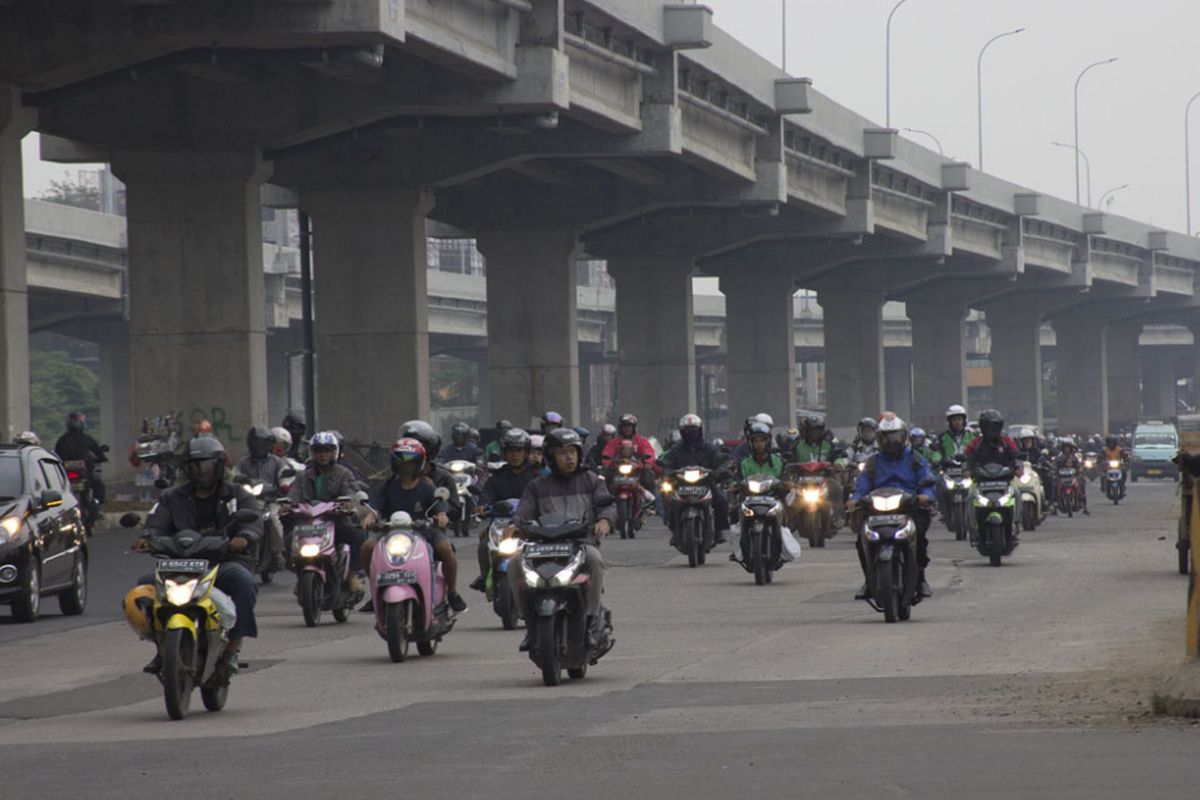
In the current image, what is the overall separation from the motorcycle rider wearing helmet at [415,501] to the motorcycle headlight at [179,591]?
3.85 meters

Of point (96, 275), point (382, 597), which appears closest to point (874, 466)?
point (382, 597)

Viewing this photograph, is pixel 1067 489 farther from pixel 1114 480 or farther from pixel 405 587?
pixel 405 587

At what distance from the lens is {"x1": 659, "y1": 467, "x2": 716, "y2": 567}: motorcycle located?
1102 inches

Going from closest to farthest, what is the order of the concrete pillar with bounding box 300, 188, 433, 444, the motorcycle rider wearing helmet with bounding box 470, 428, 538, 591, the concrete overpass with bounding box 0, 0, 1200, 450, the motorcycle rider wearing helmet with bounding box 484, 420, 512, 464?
the motorcycle rider wearing helmet with bounding box 470, 428, 538, 591, the motorcycle rider wearing helmet with bounding box 484, 420, 512, 464, the concrete overpass with bounding box 0, 0, 1200, 450, the concrete pillar with bounding box 300, 188, 433, 444

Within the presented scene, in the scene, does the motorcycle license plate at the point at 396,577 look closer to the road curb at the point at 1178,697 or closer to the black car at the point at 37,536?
the black car at the point at 37,536

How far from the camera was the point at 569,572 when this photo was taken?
1476 cm

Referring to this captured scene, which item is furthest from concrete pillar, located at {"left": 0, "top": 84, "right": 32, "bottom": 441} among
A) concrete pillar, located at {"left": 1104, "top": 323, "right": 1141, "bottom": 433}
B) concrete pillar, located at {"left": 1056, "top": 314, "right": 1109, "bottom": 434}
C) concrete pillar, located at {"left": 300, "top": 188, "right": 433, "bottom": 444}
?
concrete pillar, located at {"left": 1104, "top": 323, "right": 1141, "bottom": 433}

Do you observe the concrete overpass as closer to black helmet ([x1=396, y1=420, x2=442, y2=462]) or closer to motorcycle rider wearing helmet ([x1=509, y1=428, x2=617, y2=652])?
black helmet ([x1=396, y1=420, x2=442, y2=462])

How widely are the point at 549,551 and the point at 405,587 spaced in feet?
6.15

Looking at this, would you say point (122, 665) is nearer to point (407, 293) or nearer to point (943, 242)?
point (407, 293)

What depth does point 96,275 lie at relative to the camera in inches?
3041

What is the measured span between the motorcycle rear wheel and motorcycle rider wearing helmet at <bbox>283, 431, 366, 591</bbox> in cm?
676

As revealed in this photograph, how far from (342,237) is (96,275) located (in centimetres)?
2897

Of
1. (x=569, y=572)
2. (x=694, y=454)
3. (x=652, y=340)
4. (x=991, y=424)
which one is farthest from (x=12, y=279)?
(x=652, y=340)
